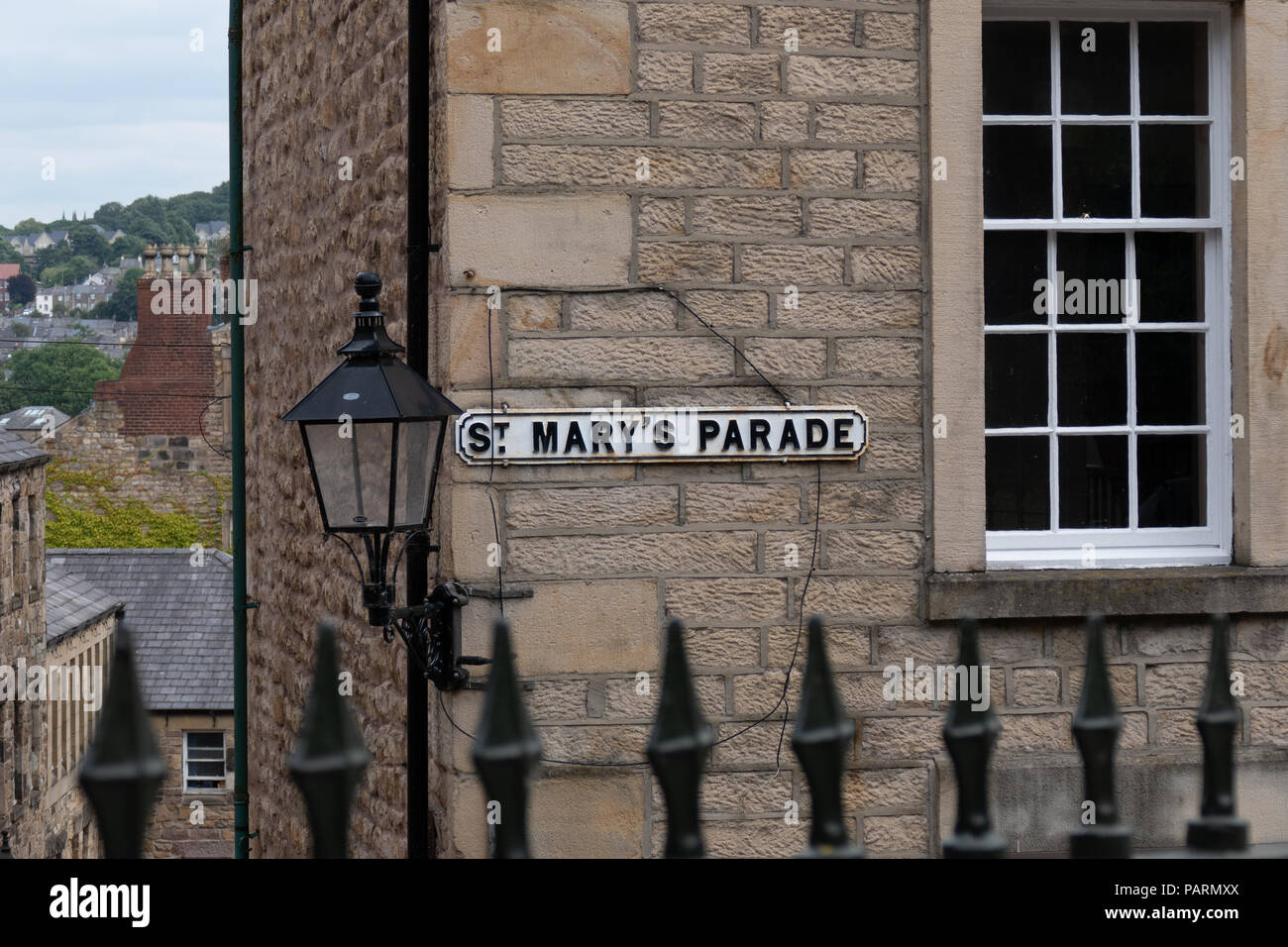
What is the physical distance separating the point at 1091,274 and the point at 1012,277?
291mm

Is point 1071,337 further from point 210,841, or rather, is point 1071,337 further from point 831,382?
point 210,841

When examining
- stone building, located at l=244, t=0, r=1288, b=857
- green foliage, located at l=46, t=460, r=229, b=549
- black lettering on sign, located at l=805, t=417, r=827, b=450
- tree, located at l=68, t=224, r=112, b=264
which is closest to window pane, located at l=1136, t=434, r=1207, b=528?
stone building, located at l=244, t=0, r=1288, b=857

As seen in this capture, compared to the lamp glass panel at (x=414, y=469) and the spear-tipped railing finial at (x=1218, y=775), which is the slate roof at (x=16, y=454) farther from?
the spear-tipped railing finial at (x=1218, y=775)

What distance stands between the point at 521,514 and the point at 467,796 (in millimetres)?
971

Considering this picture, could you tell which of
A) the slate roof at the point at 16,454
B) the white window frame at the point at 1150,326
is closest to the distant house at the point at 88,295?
the slate roof at the point at 16,454

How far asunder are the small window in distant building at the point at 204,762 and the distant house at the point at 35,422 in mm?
12172

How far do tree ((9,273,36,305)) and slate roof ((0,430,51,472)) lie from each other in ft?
189

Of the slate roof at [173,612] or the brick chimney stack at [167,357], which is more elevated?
the brick chimney stack at [167,357]

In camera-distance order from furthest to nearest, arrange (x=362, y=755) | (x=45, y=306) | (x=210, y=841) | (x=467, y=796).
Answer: (x=45, y=306)
(x=210, y=841)
(x=467, y=796)
(x=362, y=755)

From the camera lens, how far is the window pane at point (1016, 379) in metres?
5.63

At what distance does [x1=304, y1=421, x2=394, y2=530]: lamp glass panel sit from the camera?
4820mm

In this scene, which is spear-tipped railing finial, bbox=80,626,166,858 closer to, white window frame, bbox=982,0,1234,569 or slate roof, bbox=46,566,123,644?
white window frame, bbox=982,0,1234,569

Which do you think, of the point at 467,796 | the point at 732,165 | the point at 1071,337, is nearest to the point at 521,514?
the point at 467,796

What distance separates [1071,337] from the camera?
5652mm
